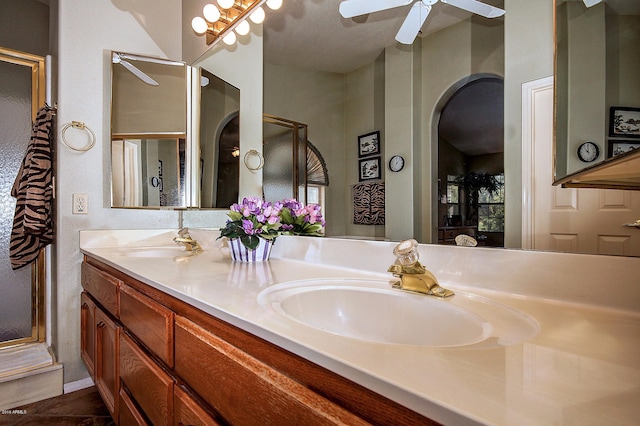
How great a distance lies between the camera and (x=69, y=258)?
188 centimetres

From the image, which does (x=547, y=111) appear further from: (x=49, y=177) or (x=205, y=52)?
(x=49, y=177)

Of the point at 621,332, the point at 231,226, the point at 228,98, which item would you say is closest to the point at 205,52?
the point at 228,98

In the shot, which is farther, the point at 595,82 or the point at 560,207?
the point at 560,207

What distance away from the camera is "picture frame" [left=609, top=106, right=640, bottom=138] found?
523mm

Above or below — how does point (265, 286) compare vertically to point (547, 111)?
below

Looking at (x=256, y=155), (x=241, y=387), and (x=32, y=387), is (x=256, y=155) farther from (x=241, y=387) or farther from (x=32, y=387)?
(x=32, y=387)

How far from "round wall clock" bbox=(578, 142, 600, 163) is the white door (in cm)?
10

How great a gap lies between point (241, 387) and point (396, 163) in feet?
2.45

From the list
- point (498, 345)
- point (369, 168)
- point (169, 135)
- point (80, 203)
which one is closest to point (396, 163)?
point (369, 168)

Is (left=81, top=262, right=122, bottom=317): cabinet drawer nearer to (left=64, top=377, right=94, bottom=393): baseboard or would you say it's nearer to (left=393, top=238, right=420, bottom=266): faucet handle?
(left=64, top=377, right=94, bottom=393): baseboard

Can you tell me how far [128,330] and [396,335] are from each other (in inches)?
35.3

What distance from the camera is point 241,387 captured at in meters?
0.57

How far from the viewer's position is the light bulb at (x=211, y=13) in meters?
1.94

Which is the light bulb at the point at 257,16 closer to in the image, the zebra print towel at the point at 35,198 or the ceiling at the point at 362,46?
the ceiling at the point at 362,46
